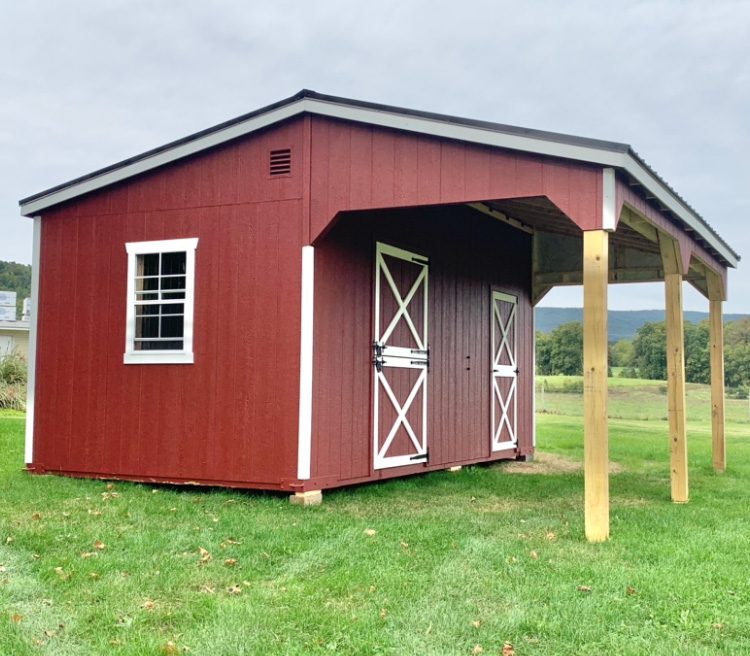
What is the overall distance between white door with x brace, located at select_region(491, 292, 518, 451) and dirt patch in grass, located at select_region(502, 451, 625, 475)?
32 centimetres

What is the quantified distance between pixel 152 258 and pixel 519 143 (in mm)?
3797

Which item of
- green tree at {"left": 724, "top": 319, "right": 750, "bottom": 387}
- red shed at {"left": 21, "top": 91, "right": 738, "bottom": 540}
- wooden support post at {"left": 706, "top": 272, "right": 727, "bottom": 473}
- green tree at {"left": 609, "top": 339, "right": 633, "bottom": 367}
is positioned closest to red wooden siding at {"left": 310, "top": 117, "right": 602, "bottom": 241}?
red shed at {"left": 21, "top": 91, "right": 738, "bottom": 540}

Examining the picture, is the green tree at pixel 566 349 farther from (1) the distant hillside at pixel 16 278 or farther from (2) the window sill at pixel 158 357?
(2) the window sill at pixel 158 357

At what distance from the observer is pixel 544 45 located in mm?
17531

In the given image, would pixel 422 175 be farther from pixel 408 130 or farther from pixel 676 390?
pixel 676 390

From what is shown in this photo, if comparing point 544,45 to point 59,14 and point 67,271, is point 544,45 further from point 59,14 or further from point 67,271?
point 67,271

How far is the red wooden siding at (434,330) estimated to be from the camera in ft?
24.6

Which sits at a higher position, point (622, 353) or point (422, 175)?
point (422, 175)

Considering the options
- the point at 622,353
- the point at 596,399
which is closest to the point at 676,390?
the point at 596,399

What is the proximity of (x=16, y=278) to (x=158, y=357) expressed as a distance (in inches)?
1161

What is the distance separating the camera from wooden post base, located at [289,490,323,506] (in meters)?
7.09

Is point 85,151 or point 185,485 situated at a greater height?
point 85,151

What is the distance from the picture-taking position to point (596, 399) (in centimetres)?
583

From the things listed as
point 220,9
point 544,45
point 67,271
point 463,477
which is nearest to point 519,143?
point 463,477
